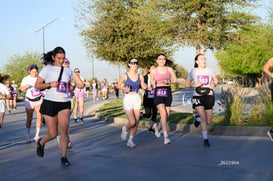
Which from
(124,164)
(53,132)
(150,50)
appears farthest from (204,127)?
(150,50)

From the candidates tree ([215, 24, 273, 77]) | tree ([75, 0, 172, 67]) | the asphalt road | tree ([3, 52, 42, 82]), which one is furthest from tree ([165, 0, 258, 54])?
tree ([3, 52, 42, 82])

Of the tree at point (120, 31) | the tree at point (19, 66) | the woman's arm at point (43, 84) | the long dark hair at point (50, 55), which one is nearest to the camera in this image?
the woman's arm at point (43, 84)

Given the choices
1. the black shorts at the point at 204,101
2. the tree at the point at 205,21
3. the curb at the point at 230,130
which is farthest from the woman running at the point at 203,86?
the tree at the point at 205,21

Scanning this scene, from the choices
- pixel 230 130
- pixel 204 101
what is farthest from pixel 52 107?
pixel 230 130

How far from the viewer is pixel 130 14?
31.2m

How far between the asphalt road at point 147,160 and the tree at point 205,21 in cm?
1306

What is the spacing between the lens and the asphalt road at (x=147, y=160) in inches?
→ 252

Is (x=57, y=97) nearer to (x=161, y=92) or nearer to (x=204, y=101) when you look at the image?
(x=161, y=92)

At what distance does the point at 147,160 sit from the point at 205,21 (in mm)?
17231

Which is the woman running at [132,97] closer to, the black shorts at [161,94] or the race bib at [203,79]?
the black shorts at [161,94]

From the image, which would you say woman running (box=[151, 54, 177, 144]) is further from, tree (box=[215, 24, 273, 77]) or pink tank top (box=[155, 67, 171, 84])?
tree (box=[215, 24, 273, 77])

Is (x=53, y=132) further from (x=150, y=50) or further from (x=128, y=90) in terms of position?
(x=150, y=50)

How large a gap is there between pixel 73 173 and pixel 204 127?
333 centimetres

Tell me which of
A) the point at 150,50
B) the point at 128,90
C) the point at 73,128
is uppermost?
the point at 150,50
